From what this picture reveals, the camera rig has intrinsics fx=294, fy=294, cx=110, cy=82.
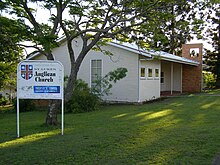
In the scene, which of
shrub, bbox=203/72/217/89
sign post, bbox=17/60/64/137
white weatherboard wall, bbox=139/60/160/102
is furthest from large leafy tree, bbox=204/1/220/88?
sign post, bbox=17/60/64/137

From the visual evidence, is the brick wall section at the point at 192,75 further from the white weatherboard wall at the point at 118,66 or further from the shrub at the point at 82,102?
the shrub at the point at 82,102

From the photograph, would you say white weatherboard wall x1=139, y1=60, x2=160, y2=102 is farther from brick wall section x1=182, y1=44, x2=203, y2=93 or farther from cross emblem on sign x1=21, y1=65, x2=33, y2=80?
cross emblem on sign x1=21, y1=65, x2=33, y2=80

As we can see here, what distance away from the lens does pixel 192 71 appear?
93.0 ft

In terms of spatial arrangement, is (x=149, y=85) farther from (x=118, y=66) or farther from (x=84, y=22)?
(x=84, y=22)

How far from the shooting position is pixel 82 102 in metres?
15.2

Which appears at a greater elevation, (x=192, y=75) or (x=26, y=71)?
(x=192, y=75)

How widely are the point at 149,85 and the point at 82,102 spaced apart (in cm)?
622

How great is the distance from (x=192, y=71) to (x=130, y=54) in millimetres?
11682

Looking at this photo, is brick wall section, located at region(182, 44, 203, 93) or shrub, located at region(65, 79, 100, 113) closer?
shrub, located at region(65, 79, 100, 113)

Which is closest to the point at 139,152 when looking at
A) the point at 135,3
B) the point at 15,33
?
the point at 15,33

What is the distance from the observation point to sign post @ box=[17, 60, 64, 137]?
330 inches

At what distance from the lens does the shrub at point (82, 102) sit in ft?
49.3

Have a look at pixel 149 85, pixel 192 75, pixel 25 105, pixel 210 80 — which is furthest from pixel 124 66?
pixel 210 80

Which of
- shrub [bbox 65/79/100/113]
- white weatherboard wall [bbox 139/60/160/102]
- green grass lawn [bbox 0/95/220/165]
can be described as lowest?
green grass lawn [bbox 0/95/220/165]
